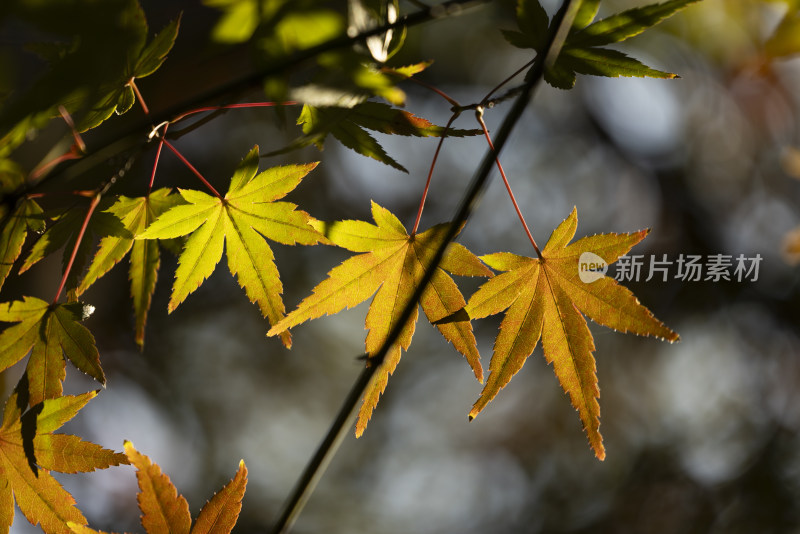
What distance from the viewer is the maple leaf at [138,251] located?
2.28 feet

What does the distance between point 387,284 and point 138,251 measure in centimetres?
36

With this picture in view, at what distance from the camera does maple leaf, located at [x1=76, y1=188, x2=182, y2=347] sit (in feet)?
2.28

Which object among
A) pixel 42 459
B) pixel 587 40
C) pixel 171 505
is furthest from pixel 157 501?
pixel 587 40

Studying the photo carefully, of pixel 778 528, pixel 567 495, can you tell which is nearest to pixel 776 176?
pixel 778 528

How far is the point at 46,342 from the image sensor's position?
649 millimetres

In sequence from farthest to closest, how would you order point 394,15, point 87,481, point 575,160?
1. point 575,160
2. point 87,481
3. point 394,15

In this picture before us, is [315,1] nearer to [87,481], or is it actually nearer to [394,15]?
[394,15]

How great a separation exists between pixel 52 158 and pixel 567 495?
15.9 feet

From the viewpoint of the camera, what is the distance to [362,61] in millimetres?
441

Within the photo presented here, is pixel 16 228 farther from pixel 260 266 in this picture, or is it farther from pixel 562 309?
pixel 562 309

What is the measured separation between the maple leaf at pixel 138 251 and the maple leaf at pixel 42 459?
14 cm

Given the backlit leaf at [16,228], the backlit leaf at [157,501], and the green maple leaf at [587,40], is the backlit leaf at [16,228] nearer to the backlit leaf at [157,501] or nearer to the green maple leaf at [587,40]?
the backlit leaf at [157,501]

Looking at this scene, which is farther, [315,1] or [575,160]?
[575,160]

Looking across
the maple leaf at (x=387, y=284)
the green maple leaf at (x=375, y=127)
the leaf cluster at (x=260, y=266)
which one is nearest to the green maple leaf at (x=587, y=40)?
the leaf cluster at (x=260, y=266)
